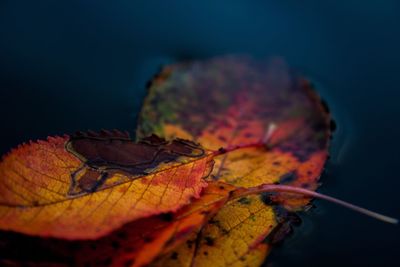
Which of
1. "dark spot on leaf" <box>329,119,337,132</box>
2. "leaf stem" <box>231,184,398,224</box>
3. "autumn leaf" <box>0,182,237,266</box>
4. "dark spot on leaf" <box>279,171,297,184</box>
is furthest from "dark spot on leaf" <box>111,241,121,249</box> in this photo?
"dark spot on leaf" <box>329,119,337,132</box>

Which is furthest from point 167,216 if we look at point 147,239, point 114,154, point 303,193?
point 303,193

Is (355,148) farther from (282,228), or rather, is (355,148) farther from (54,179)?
(54,179)

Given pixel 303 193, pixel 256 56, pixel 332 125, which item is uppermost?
pixel 256 56

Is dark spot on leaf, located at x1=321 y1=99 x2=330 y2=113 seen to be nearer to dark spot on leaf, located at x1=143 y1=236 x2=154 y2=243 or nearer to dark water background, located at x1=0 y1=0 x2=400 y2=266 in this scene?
dark water background, located at x1=0 y1=0 x2=400 y2=266

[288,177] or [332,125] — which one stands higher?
[332,125]

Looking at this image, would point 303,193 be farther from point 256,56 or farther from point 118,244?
point 256,56
